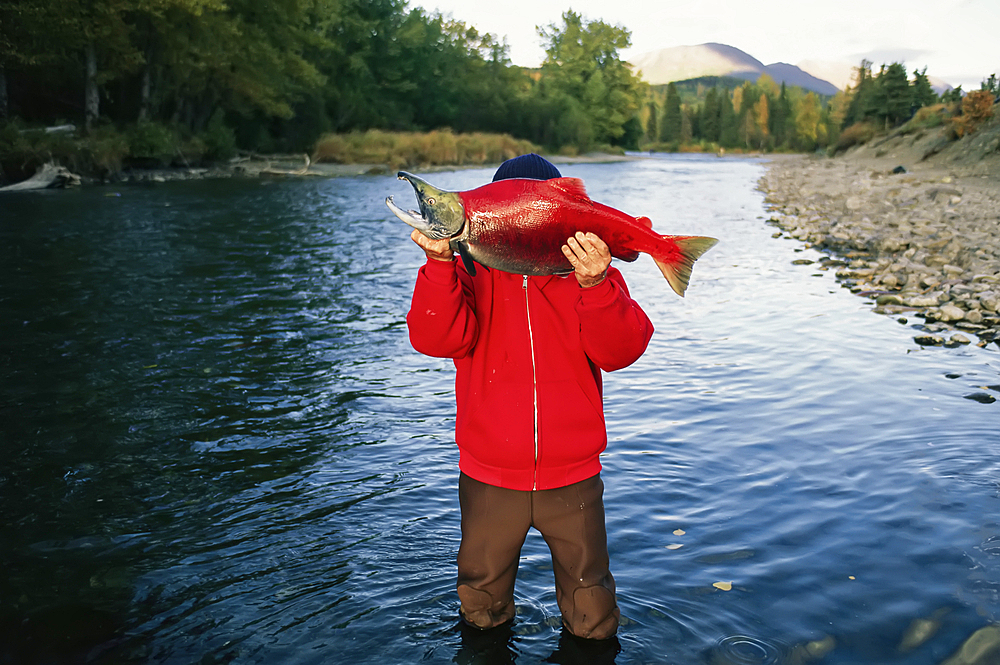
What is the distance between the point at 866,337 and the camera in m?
9.09

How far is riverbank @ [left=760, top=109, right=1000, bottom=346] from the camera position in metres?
9.86

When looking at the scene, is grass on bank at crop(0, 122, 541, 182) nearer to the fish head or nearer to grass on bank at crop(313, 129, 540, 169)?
grass on bank at crop(313, 129, 540, 169)

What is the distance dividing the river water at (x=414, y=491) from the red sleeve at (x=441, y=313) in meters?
1.46

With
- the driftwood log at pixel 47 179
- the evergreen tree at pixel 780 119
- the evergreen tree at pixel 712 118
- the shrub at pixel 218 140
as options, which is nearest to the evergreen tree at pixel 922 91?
the shrub at pixel 218 140

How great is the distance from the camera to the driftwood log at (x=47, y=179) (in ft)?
94.7

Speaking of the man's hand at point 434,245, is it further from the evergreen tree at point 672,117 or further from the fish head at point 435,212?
the evergreen tree at point 672,117

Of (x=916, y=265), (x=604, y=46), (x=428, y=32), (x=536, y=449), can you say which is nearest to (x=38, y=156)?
(x=916, y=265)

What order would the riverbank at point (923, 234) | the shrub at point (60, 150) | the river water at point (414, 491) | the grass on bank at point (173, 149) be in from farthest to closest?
the grass on bank at point (173, 149)
the shrub at point (60, 150)
the riverbank at point (923, 234)
the river water at point (414, 491)

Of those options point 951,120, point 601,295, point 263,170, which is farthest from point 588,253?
point 263,170

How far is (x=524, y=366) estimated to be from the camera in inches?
121

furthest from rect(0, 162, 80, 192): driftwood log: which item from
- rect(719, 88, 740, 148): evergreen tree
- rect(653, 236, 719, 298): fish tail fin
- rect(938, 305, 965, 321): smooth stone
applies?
rect(719, 88, 740, 148): evergreen tree

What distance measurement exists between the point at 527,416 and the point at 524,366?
197 millimetres

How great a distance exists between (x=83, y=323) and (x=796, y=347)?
28.3 ft

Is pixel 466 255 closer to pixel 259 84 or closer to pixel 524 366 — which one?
pixel 524 366
